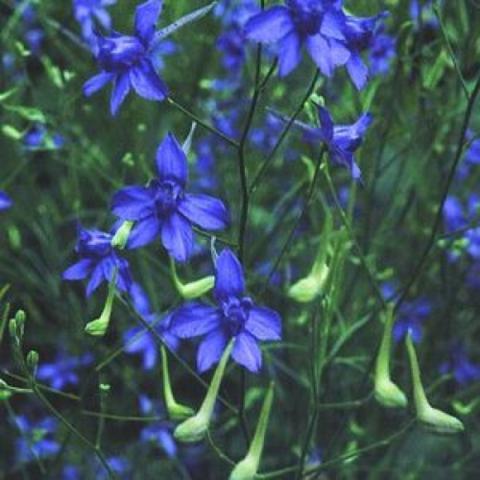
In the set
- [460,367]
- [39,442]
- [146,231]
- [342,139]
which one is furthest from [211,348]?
[460,367]

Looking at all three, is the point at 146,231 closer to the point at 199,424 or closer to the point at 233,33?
the point at 199,424

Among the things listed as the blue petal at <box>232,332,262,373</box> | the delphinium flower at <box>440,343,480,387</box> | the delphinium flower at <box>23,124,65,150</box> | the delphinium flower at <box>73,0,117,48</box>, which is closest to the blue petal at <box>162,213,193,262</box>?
the blue petal at <box>232,332,262,373</box>

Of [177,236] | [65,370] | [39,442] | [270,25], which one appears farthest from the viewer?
[65,370]

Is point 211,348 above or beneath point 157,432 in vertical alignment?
above

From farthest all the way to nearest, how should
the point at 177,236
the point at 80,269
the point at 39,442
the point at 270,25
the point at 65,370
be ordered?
the point at 65,370, the point at 39,442, the point at 80,269, the point at 177,236, the point at 270,25

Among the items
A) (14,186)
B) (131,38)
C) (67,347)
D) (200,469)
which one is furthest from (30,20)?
(131,38)

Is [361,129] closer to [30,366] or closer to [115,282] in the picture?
[115,282]

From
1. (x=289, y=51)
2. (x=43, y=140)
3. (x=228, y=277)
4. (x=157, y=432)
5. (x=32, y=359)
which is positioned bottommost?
(x=157, y=432)

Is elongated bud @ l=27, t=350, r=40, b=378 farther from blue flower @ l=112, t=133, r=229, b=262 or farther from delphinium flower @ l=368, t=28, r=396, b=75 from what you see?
delphinium flower @ l=368, t=28, r=396, b=75
